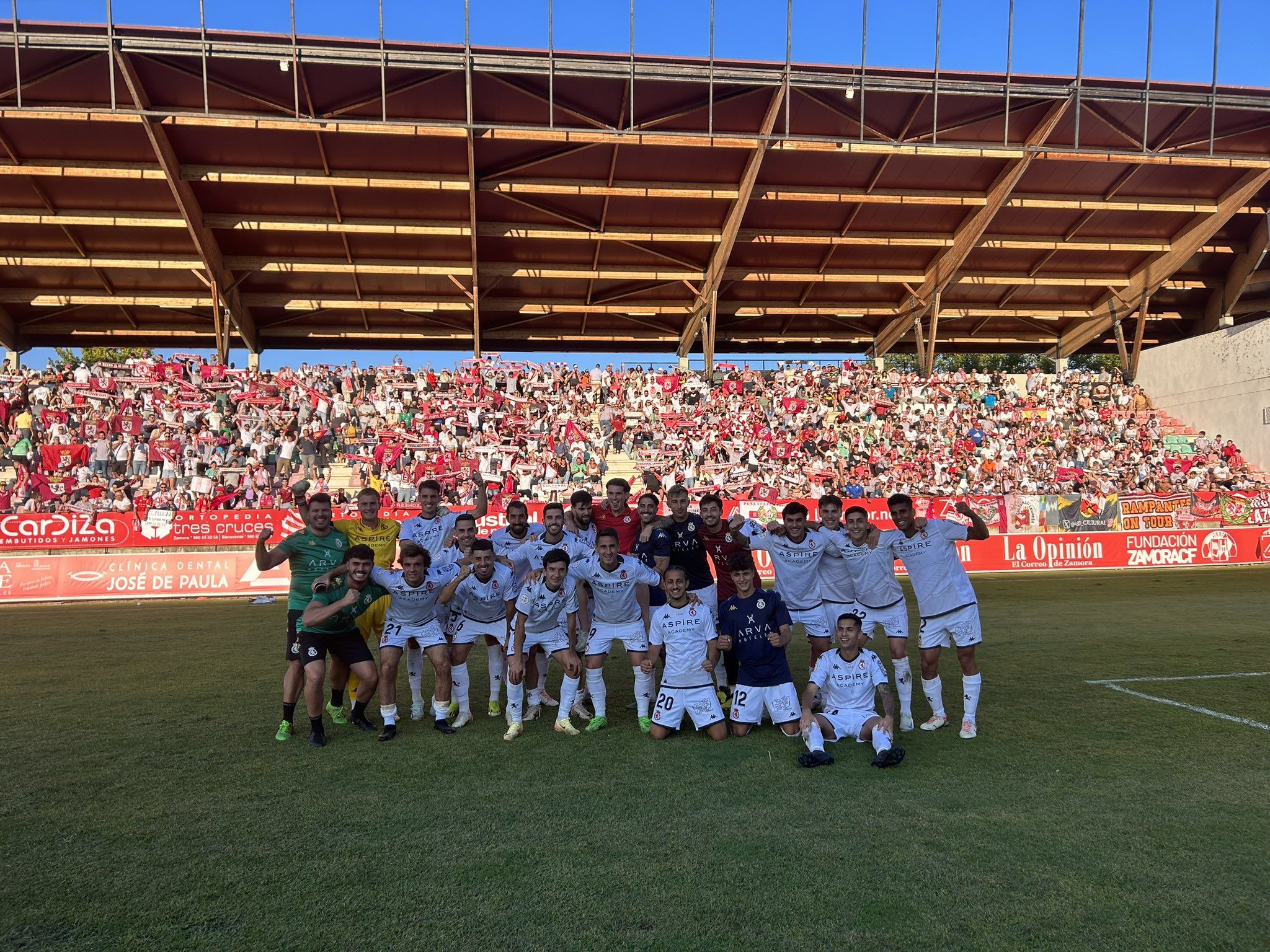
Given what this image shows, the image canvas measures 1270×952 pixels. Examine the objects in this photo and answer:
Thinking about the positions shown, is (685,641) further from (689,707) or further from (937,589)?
(937,589)

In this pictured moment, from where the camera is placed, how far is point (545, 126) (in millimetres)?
25203

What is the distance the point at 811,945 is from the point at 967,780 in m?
2.82

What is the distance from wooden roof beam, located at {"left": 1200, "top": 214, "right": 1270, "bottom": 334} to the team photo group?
3299cm

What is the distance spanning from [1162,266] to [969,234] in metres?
9.78

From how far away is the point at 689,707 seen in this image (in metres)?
7.67

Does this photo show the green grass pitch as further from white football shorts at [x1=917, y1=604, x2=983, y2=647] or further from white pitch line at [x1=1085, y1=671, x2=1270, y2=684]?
white football shorts at [x1=917, y1=604, x2=983, y2=647]

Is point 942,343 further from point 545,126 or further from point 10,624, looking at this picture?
point 10,624

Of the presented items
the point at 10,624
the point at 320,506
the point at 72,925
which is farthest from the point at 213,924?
the point at 10,624

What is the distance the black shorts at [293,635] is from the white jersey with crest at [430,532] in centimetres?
168

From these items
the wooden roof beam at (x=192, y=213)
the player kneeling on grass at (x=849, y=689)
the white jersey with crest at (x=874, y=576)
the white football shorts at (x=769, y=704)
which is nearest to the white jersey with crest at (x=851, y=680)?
the player kneeling on grass at (x=849, y=689)

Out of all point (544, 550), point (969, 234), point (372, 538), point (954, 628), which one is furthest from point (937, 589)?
point (969, 234)

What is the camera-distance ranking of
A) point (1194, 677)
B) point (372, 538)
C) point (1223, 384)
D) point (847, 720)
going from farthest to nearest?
point (1223, 384), point (1194, 677), point (372, 538), point (847, 720)

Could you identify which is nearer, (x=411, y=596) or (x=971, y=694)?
(x=971, y=694)

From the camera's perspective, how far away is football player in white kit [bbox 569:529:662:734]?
8.11 metres
